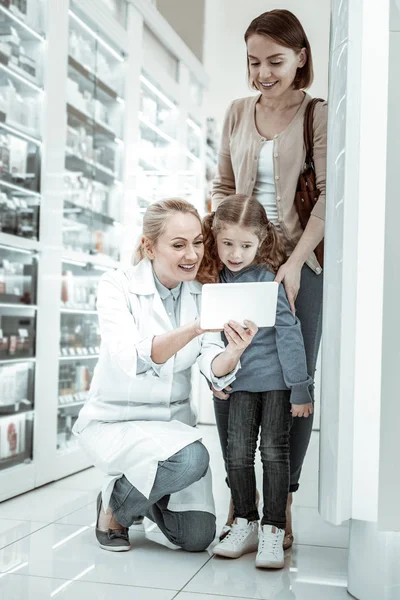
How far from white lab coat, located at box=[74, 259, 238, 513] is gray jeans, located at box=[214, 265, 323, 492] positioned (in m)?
0.14

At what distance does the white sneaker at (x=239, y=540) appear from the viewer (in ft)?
8.80

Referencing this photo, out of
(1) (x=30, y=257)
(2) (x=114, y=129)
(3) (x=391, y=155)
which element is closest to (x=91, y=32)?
(2) (x=114, y=129)

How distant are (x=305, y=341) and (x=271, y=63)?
1.02 metres

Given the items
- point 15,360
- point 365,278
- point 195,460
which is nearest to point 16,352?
point 15,360

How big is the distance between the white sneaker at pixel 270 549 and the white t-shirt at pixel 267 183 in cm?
111

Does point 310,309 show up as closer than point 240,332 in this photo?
No

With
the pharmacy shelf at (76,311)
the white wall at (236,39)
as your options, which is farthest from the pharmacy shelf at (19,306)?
the white wall at (236,39)

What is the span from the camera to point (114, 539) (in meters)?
2.76

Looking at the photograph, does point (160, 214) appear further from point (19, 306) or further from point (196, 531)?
point (19, 306)

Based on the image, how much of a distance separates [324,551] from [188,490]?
21.6 inches

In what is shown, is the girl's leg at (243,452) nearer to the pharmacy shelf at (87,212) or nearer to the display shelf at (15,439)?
the display shelf at (15,439)

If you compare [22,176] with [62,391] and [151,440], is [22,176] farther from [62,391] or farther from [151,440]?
[151,440]

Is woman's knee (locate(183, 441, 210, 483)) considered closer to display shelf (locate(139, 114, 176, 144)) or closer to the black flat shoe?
the black flat shoe

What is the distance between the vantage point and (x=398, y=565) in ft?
7.05
